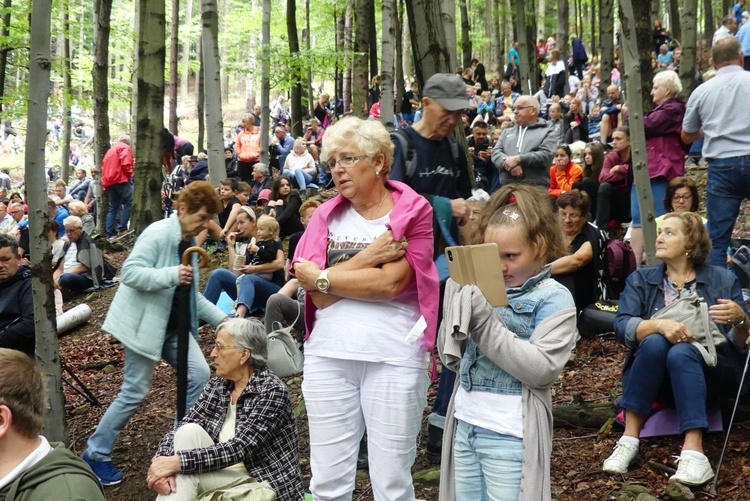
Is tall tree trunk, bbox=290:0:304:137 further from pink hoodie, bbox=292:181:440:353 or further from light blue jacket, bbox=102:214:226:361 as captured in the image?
pink hoodie, bbox=292:181:440:353

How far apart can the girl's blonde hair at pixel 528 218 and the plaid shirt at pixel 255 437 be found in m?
1.95

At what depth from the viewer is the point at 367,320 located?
12.1 feet

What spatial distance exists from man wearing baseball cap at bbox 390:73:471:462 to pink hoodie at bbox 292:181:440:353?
2.83 feet

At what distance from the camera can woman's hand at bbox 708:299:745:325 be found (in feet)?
15.5

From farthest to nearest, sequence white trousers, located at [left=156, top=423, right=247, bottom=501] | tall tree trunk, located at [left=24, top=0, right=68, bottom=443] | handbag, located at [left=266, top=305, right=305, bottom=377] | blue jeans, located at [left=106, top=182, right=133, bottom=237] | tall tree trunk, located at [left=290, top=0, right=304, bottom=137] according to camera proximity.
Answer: tall tree trunk, located at [left=290, top=0, right=304, bottom=137] → blue jeans, located at [left=106, top=182, right=133, bottom=237] → handbag, located at [left=266, top=305, right=305, bottom=377] → tall tree trunk, located at [left=24, top=0, right=68, bottom=443] → white trousers, located at [left=156, top=423, right=247, bottom=501]

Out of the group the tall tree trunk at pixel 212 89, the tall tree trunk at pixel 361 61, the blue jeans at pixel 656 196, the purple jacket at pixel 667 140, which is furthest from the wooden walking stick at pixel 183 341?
the tall tree trunk at pixel 361 61

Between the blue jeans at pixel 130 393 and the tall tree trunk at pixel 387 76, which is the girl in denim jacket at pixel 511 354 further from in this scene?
the tall tree trunk at pixel 387 76

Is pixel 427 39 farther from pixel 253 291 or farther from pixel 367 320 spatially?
pixel 367 320

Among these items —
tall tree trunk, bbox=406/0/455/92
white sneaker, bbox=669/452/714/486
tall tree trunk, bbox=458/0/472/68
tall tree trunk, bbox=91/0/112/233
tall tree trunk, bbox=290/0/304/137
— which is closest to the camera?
white sneaker, bbox=669/452/714/486

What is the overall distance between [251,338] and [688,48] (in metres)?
Result: 12.4

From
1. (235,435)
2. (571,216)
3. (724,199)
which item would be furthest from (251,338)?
(724,199)

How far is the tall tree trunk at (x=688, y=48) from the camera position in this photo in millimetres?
14633

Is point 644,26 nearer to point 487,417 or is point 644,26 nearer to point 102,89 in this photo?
point 487,417

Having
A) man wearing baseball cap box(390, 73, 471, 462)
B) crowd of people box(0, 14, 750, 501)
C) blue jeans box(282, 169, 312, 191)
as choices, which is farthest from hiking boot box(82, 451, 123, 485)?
blue jeans box(282, 169, 312, 191)
